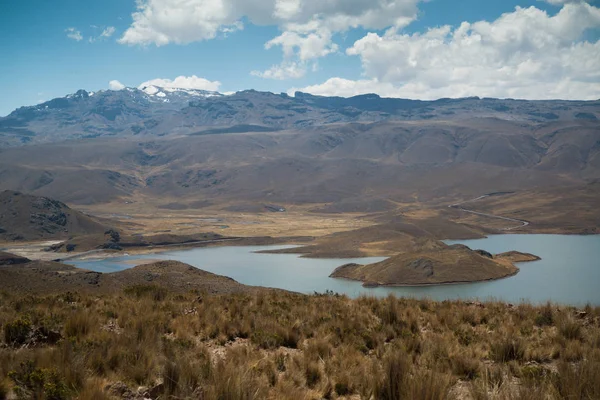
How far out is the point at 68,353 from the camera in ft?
21.7

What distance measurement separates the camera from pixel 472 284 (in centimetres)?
6469

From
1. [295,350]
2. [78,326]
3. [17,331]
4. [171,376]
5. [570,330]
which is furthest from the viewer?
[570,330]

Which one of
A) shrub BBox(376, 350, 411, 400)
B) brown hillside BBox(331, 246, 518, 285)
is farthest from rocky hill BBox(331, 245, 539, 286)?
shrub BBox(376, 350, 411, 400)

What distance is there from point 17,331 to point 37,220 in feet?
412

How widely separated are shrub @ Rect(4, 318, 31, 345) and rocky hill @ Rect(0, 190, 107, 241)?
389 feet

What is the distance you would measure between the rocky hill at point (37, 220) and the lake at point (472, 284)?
33.2 meters

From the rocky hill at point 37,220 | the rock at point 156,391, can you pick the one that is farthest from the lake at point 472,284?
the rock at point 156,391

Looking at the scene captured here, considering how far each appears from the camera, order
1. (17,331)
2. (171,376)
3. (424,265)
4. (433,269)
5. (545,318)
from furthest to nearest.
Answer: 1. (424,265)
2. (433,269)
3. (545,318)
4. (17,331)
5. (171,376)

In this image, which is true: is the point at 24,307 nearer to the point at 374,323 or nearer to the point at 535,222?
the point at 374,323

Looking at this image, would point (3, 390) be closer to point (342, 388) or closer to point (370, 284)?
point (342, 388)

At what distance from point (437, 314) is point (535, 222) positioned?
14198 centimetres

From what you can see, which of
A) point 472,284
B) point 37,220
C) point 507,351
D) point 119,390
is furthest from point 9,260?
point 507,351

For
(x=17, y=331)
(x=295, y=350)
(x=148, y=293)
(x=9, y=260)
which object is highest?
(x=17, y=331)

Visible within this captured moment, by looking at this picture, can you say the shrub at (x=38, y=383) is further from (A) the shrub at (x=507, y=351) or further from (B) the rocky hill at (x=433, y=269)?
(B) the rocky hill at (x=433, y=269)
